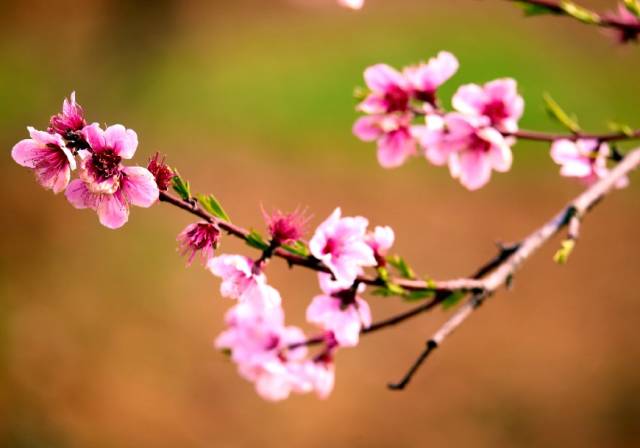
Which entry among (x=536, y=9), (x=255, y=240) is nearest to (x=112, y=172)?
(x=255, y=240)

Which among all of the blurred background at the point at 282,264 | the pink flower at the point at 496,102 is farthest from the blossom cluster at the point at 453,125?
the blurred background at the point at 282,264

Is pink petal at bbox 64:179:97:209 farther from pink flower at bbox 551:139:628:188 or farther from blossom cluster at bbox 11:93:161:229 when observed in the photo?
pink flower at bbox 551:139:628:188

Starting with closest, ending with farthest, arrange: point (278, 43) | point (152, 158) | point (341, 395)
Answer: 1. point (152, 158)
2. point (341, 395)
3. point (278, 43)

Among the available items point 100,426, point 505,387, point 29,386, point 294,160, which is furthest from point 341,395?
point 294,160

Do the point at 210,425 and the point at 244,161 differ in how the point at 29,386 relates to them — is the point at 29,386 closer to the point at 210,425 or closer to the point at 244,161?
the point at 210,425

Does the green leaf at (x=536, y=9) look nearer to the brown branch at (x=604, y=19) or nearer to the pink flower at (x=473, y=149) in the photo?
the brown branch at (x=604, y=19)

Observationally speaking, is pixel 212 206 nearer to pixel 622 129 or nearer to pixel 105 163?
pixel 105 163
